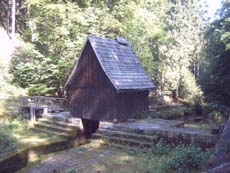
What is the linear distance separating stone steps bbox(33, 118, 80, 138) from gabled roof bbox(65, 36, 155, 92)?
2.27 m

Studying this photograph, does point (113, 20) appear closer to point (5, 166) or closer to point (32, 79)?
point (32, 79)

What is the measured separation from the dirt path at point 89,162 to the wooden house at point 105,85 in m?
2.80

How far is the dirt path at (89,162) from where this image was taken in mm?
9227

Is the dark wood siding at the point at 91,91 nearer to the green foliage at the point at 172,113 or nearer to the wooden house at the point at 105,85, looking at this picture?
the wooden house at the point at 105,85

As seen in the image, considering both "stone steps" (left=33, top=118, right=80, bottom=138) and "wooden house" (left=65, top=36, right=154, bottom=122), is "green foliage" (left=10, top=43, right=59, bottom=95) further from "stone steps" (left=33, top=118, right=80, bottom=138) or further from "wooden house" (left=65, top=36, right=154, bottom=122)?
"wooden house" (left=65, top=36, right=154, bottom=122)

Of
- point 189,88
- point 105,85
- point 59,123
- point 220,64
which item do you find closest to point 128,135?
point 105,85

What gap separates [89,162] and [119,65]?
20.9 feet

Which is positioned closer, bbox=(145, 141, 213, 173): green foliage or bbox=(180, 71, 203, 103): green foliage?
bbox=(145, 141, 213, 173): green foliage

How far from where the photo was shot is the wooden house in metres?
13.8

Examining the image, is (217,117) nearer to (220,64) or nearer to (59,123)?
(220,64)

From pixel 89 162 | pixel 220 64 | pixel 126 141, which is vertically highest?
pixel 220 64

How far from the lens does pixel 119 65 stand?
49.1ft

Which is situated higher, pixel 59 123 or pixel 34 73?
pixel 34 73

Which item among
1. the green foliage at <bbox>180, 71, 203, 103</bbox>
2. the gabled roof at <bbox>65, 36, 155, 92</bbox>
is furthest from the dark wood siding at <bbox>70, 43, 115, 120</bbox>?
the green foliage at <bbox>180, 71, 203, 103</bbox>
